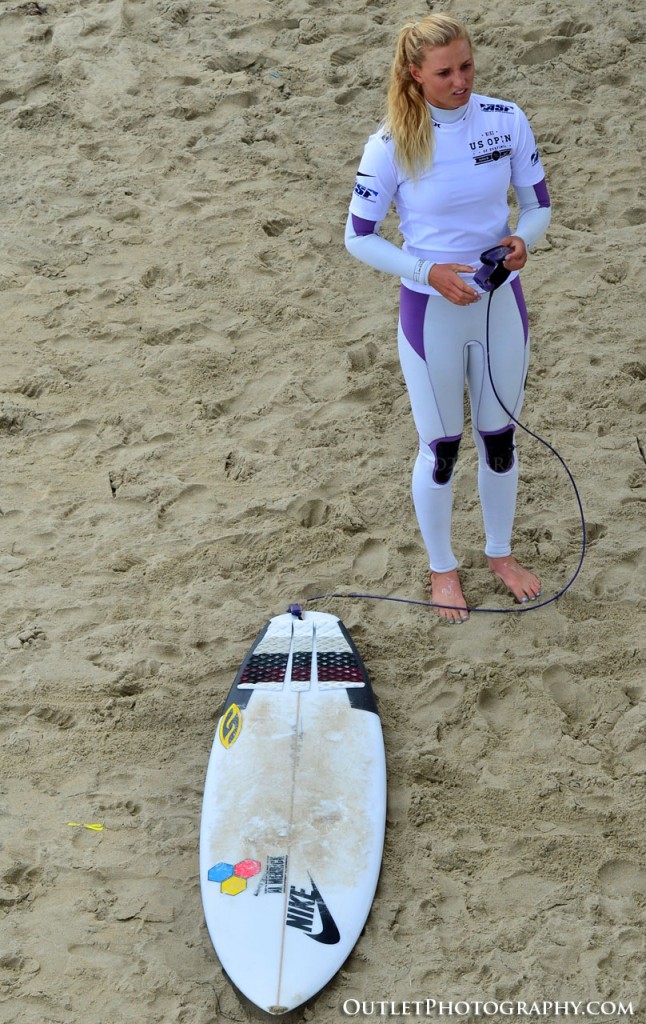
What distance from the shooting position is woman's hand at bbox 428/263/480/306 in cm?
280

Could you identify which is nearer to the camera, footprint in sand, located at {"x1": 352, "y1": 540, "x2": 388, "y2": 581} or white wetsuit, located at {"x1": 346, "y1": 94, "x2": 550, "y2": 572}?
white wetsuit, located at {"x1": 346, "y1": 94, "x2": 550, "y2": 572}

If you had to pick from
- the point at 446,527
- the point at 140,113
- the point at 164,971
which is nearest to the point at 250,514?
the point at 446,527

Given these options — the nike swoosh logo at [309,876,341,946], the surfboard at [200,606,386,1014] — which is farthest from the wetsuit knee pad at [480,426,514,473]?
the nike swoosh logo at [309,876,341,946]

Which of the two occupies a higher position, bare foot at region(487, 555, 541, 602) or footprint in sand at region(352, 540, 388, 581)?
bare foot at region(487, 555, 541, 602)

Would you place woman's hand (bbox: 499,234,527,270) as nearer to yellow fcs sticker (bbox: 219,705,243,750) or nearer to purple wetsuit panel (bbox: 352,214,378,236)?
purple wetsuit panel (bbox: 352,214,378,236)

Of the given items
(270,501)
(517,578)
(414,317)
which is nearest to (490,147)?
(414,317)

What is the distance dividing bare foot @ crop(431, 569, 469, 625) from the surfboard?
37 centimetres

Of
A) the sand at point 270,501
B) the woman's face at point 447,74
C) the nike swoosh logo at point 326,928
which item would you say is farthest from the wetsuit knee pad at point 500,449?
the nike swoosh logo at point 326,928

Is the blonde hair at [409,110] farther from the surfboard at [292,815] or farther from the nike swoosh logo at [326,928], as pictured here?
the nike swoosh logo at [326,928]

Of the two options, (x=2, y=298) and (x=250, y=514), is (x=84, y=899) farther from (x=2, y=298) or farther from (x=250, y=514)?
(x=2, y=298)

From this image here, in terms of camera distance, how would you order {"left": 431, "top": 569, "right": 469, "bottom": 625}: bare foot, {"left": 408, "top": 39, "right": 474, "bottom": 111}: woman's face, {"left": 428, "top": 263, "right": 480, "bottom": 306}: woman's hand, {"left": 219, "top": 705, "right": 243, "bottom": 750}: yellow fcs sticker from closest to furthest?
{"left": 408, "top": 39, "right": 474, "bottom": 111}: woman's face < {"left": 428, "top": 263, "right": 480, "bottom": 306}: woman's hand < {"left": 219, "top": 705, "right": 243, "bottom": 750}: yellow fcs sticker < {"left": 431, "top": 569, "right": 469, "bottom": 625}: bare foot

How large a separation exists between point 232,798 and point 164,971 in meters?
0.51

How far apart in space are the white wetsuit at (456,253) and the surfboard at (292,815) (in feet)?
2.36

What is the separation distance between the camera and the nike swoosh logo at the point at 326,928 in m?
2.72
